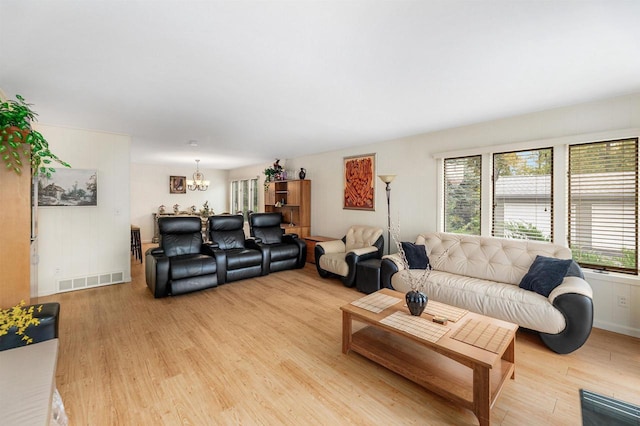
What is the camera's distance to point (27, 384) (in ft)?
4.52

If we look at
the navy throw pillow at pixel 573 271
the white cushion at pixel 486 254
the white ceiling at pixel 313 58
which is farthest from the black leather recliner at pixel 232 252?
the navy throw pillow at pixel 573 271

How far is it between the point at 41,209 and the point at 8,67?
8.22ft

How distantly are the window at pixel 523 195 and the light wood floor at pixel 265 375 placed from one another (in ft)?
4.21

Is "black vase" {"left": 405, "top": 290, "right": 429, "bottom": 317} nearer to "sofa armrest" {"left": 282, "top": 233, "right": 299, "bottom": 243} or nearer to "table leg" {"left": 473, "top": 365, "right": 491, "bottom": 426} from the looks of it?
"table leg" {"left": 473, "top": 365, "right": 491, "bottom": 426}

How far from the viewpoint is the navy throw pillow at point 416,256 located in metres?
3.78

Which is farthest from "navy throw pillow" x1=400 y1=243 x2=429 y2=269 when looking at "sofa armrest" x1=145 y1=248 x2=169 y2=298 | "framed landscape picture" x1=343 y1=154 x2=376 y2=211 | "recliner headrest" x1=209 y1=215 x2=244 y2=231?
"sofa armrest" x1=145 y1=248 x2=169 y2=298

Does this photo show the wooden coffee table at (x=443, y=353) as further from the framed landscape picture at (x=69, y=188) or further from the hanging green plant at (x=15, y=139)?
the framed landscape picture at (x=69, y=188)

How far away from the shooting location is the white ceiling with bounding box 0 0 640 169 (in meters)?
1.63

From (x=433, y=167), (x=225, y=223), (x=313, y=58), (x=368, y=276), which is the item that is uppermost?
(x=313, y=58)

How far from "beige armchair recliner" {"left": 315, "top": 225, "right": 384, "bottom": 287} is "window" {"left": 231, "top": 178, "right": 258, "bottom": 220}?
4260 mm

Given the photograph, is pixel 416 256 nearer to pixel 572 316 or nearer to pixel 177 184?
pixel 572 316

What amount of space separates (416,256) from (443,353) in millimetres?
2110

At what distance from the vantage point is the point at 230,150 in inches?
236

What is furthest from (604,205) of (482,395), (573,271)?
(482,395)
